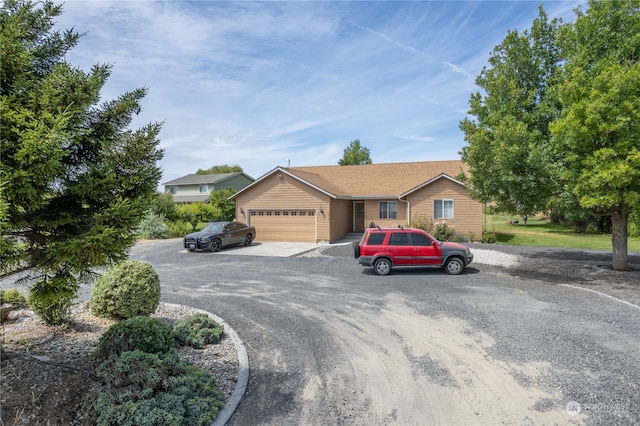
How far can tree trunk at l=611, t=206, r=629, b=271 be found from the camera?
12.9 m

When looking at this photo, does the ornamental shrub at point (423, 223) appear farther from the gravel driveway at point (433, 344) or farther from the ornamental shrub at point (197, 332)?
the ornamental shrub at point (197, 332)

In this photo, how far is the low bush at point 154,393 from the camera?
403 cm

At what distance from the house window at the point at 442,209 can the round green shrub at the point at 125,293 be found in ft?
63.2

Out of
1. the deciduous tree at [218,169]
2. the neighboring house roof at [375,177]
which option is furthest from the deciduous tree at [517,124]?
the deciduous tree at [218,169]

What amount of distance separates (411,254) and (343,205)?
40.7 feet

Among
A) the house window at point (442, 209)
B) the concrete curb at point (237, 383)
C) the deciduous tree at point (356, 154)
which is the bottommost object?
the concrete curb at point (237, 383)

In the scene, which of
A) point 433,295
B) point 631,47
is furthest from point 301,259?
point 631,47

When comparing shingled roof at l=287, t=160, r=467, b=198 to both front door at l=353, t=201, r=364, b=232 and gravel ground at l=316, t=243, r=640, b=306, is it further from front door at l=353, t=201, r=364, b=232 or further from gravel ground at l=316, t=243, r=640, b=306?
gravel ground at l=316, t=243, r=640, b=306

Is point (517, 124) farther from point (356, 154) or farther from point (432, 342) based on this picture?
point (356, 154)

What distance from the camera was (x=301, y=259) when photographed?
17.4 m

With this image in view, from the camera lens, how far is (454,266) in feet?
43.7

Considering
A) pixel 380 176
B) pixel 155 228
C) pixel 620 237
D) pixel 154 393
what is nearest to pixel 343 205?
pixel 380 176

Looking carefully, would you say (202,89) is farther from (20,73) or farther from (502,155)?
(502,155)

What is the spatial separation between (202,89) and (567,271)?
14979 mm
